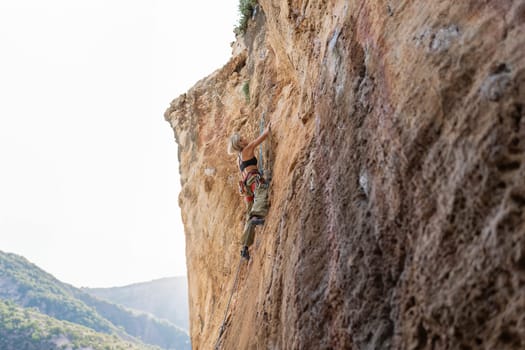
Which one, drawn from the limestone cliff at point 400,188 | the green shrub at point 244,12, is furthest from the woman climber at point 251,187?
the green shrub at point 244,12

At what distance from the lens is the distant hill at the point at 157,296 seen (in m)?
140

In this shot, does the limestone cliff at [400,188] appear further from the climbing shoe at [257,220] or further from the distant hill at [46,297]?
the distant hill at [46,297]

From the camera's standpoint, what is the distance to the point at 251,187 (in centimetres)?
679

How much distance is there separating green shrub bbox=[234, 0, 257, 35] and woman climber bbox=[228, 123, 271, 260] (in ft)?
13.0

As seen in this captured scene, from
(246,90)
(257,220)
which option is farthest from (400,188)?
(246,90)

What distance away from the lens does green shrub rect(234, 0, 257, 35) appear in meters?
9.58

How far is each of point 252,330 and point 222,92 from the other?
6596 millimetres

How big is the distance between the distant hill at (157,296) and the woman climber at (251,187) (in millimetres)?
139668

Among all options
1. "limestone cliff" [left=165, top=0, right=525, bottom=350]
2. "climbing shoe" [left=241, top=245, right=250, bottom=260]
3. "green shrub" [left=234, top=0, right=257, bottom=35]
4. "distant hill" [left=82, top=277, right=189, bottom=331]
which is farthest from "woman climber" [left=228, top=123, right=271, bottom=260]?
"distant hill" [left=82, top=277, right=189, bottom=331]

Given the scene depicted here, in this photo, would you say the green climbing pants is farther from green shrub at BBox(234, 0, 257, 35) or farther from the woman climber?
green shrub at BBox(234, 0, 257, 35)

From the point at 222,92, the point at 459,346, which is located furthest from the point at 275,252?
the point at 222,92

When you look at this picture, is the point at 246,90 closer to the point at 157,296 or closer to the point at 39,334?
the point at 39,334

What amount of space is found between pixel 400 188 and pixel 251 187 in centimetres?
419

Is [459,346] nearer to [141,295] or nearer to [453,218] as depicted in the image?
[453,218]
